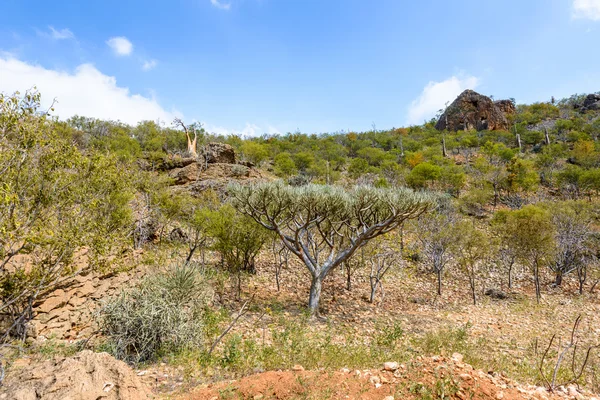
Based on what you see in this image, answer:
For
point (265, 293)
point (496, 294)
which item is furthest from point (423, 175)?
point (265, 293)

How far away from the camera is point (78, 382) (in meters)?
3.64

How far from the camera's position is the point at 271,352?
18.0ft

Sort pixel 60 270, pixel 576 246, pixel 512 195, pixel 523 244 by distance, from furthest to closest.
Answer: pixel 512 195
pixel 576 246
pixel 523 244
pixel 60 270

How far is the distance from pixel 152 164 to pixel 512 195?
37361mm

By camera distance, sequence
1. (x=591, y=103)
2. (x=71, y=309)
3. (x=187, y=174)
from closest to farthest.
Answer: (x=71, y=309), (x=187, y=174), (x=591, y=103)

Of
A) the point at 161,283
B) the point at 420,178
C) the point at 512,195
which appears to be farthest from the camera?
the point at 420,178

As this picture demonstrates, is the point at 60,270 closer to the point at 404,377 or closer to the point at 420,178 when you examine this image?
the point at 404,377

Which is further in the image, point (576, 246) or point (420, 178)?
point (420, 178)

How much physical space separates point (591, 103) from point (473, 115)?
25710mm

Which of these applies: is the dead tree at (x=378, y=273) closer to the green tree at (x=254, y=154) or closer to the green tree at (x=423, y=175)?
the green tree at (x=423, y=175)

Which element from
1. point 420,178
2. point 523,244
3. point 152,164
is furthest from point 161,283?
point 420,178

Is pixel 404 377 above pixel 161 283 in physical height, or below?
below

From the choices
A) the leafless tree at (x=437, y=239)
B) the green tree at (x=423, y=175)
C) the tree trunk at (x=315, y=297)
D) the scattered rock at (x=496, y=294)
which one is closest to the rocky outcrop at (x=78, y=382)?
the tree trunk at (x=315, y=297)

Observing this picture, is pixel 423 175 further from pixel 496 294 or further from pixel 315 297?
pixel 315 297
